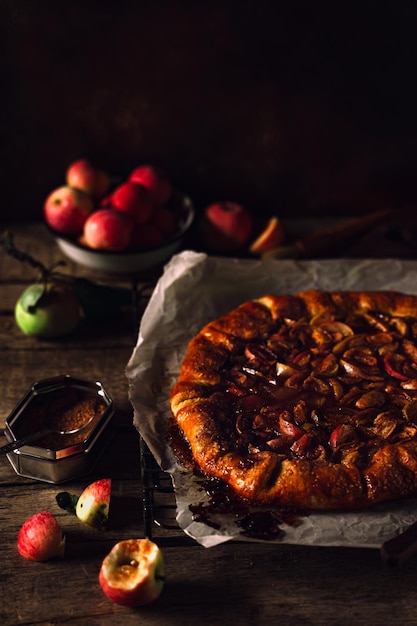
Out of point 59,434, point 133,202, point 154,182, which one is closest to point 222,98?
point 154,182

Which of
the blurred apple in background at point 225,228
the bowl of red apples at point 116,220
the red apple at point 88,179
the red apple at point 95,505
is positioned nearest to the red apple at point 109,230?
the bowl of red apples at point 116,220

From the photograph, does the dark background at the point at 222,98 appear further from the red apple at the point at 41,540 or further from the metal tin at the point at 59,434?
the red apple at the point at 41,540

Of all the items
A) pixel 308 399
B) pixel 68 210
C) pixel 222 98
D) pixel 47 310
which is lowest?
pixel 308 399

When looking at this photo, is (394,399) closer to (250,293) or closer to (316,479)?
(316,479)

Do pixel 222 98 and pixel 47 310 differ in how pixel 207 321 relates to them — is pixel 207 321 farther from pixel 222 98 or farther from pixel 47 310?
pixel 222 98

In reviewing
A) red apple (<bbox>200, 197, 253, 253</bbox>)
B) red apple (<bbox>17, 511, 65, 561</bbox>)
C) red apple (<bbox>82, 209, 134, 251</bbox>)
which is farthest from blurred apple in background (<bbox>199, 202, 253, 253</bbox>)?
red apple (<bbox>17, 511, 65, 561</bbox>)

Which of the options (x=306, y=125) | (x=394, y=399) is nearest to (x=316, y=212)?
(x=306, y=125)

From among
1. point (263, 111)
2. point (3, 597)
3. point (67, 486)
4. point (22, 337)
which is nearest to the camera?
point (3, 597)
